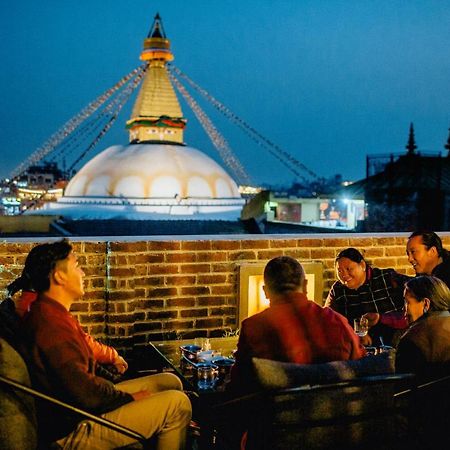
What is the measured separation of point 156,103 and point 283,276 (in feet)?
147

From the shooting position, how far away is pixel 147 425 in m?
3.12

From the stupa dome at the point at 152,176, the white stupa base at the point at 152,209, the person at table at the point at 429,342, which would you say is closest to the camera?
the person at table at the point at 429,342

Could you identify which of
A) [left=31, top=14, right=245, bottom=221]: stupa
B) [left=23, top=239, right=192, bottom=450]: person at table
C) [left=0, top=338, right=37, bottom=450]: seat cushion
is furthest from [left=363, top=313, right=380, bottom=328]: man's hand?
[left=31, top=14, right=245, bottom=221]: stupa

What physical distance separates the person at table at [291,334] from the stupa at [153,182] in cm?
3500

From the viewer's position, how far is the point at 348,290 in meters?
4.99

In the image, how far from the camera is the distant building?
2244cm

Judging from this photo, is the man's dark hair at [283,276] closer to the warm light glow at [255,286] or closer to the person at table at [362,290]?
the person at table at [362,290]

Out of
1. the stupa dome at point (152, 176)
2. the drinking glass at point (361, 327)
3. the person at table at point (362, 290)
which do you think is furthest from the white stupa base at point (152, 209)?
the drinking glass at point (361, 327)

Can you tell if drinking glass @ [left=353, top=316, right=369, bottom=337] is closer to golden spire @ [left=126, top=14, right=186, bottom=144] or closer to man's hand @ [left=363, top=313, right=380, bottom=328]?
man's hand @ [left=363, top=313, right=380, bottom=328]

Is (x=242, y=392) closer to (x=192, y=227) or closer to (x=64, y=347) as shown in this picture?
(x=64, y=347)

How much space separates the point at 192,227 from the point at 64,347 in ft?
82.6

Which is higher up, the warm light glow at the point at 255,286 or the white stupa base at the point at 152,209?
the white stupa base at the point at 152,209

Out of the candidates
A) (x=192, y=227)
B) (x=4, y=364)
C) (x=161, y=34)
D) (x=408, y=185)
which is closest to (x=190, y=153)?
(x=161, y=34)

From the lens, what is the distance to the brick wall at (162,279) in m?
5.25
